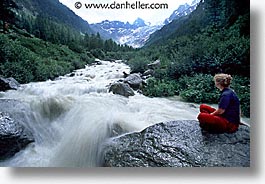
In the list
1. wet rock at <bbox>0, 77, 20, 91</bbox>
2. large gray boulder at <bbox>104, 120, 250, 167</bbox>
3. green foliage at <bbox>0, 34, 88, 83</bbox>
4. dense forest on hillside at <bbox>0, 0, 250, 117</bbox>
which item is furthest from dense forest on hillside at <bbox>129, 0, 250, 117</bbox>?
wet rock at <bbox>0, 77, 20, 91</bbox>

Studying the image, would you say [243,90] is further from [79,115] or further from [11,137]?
[11,137]

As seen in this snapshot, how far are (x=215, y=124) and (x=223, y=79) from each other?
0.96ft

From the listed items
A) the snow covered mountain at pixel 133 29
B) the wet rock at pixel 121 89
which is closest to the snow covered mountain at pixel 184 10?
the snow covered mountain at pixel 133 29

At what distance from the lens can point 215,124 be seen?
181 cm

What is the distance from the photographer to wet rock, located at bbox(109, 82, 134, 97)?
207cm

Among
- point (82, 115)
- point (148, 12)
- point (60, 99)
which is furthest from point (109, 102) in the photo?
point (148, 12)

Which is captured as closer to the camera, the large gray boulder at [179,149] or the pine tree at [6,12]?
the large gray boulder at [179,149]

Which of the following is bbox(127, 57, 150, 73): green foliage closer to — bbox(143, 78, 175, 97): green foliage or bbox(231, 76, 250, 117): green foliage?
bbox(143, 78, 175, 97): green foliage

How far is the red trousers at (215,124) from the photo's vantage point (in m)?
1.81

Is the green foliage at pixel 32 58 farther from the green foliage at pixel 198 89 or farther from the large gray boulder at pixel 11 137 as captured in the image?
the green foliage at pixel 198 89

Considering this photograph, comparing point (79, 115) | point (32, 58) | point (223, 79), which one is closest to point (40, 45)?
point (32, 58)

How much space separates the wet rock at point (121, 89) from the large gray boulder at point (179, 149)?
0.34 m

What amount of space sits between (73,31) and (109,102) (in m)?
0.55

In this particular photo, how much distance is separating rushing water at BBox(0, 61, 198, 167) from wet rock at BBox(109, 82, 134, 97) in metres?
0.03
